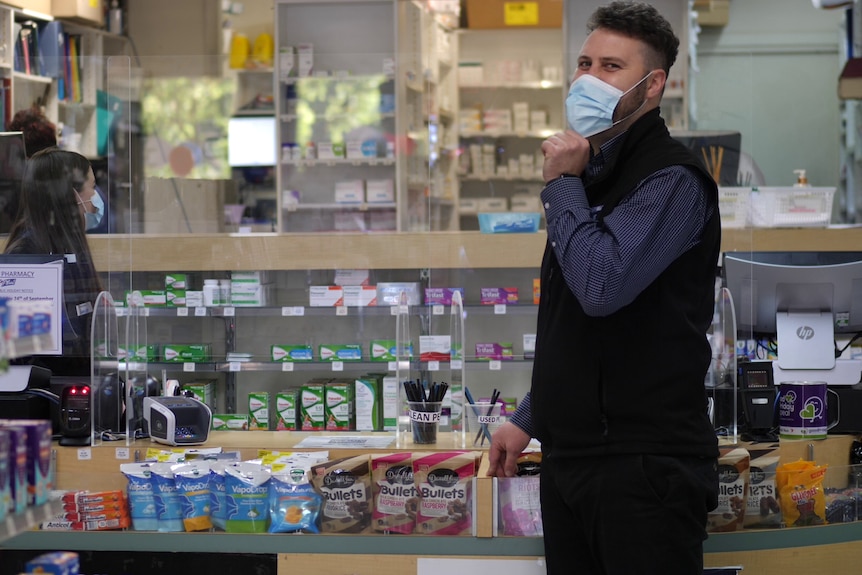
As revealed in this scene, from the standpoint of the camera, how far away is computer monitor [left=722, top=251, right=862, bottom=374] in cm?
356

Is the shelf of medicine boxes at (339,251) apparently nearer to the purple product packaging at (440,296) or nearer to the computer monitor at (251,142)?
the purple product packaging at (440,296)

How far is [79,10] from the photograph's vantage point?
801 cm

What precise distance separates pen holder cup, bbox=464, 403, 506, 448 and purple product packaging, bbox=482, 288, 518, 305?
1585mm

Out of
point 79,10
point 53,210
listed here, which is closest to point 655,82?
point 53,210

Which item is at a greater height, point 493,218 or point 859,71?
point 859,71

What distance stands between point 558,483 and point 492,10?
8.10 metres

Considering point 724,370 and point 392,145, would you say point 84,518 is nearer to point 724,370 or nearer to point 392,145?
point 724,370

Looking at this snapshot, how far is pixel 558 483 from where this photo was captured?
2029 millimetres

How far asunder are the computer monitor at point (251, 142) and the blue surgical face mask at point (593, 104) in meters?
5.87

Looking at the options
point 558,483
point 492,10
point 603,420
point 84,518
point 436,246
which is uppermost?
point 492,10

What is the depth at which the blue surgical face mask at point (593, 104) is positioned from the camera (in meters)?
2.06

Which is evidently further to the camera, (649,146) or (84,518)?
(84,518)

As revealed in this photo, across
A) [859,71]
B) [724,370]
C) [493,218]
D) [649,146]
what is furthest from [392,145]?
[649,146]

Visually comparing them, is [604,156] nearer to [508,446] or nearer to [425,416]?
[508,446]
